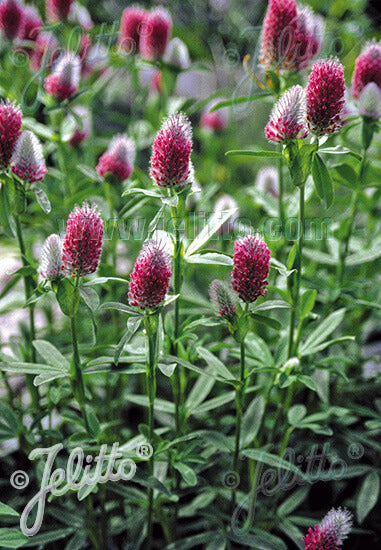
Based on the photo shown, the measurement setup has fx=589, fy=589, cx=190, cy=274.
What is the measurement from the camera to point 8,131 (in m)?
1.02

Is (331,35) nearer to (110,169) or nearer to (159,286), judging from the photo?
(110,169)

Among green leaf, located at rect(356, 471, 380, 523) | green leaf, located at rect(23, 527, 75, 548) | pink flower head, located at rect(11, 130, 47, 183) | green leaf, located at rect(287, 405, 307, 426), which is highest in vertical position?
pink flower head, located at rect(11, 130, 47, 183)

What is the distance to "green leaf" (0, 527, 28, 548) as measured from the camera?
1018 mm

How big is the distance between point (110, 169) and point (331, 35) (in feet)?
3.26

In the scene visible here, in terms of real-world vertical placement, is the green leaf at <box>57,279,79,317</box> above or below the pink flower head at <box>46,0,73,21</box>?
below

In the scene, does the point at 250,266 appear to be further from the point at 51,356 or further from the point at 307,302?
the point at 51,356

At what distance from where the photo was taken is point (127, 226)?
59.1 inches

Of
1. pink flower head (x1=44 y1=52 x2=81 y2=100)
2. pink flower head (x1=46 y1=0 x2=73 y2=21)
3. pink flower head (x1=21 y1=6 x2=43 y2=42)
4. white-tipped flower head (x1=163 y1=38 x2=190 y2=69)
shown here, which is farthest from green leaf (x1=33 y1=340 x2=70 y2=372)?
pink flower head (x1=21 y1=6 x2=43 y2=42)

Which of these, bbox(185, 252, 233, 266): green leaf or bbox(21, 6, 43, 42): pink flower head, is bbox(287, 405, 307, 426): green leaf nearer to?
bbox(185, 252, 233, 266): green leaf

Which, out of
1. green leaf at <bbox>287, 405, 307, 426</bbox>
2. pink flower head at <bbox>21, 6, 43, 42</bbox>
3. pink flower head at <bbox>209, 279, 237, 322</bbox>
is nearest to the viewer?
pink flower head at <bbox>209, 279, 237, 322</bbox>

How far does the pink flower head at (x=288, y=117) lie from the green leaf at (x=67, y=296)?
0.42m

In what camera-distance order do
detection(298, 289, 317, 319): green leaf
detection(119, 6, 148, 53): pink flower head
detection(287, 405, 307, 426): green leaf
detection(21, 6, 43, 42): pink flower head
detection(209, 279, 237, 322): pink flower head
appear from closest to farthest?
detection(209, 279, 237, 322): pink flower head
detection(298, 289, 317, 319): green leaf
detection(287, 405, 307, 426): green leaf
detection(119, 6, 148, 53): pink flower head
detection(21, 6, 43, 42): pink flower head

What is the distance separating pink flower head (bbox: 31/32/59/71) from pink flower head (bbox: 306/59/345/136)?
34.8 inches

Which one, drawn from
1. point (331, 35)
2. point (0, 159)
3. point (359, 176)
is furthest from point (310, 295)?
point (331, 35)
